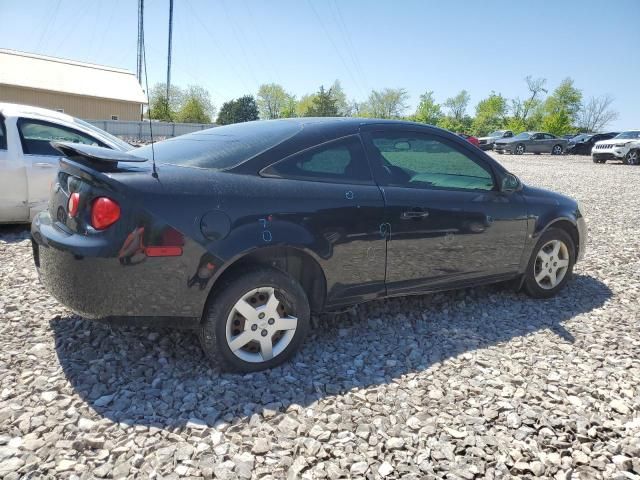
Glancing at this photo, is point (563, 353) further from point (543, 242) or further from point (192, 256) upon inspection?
point (192, 256)

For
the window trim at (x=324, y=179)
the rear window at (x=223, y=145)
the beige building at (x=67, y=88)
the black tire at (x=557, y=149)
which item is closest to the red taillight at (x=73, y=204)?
the rear window at (x=223, y=145)

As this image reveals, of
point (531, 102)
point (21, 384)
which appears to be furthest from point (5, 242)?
point (531, 102)

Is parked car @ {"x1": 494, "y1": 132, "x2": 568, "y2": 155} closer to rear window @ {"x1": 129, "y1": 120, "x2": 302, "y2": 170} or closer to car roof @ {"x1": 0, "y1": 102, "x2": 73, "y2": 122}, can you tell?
car roof @ {"x1": 0, "y1": 102, "x2": 73, "y2": 122}

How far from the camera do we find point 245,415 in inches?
99.8

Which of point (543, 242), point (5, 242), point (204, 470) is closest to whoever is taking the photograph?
point (204, 470)

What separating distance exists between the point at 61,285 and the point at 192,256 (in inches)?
29.7

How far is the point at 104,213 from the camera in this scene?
2527 millimetres

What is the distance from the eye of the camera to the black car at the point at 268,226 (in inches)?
101

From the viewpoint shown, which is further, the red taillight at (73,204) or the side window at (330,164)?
the side window at (330,164)

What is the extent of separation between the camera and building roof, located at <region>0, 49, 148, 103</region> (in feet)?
125

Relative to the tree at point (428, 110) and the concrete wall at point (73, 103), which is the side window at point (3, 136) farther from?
the tree at point (428, 110)

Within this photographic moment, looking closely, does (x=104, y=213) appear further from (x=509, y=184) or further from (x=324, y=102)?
(x=324, y=102)

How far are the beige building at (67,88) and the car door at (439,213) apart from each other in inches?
1464

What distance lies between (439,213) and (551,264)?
1542mm
